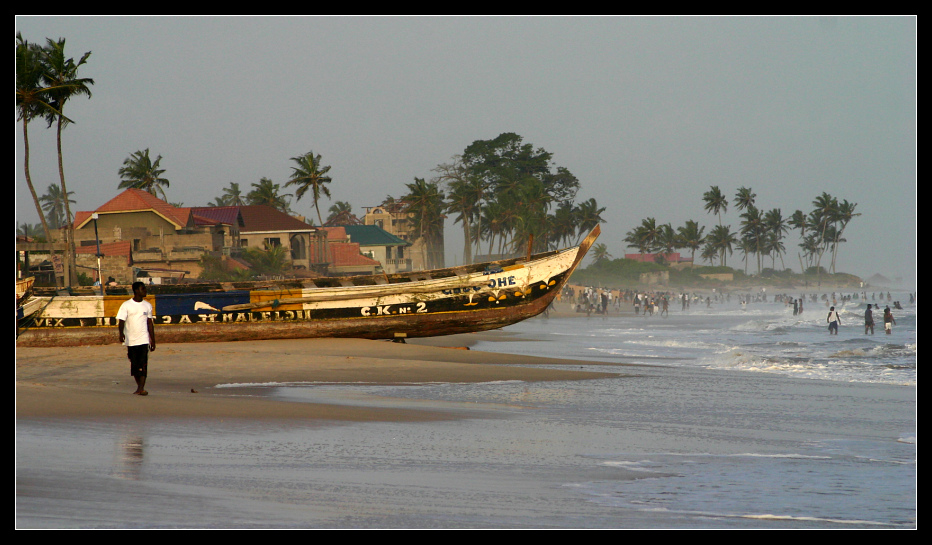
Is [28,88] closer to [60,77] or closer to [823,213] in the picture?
[60,77]

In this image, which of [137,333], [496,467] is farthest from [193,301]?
[496,467]

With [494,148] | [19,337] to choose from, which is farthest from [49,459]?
[494,148]

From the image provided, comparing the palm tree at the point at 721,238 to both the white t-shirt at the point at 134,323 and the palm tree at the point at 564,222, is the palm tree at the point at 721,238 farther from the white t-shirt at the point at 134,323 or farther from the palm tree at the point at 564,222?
the white t-shirt at the point at 134,323

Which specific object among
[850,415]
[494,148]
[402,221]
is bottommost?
[850,415]

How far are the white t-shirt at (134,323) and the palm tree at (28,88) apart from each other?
29020mm

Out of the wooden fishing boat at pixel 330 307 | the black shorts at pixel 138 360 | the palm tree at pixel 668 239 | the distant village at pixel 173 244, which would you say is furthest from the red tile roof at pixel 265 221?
the palm tree at pixel 668 239

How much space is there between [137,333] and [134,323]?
0.13m

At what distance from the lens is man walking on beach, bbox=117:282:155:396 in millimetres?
10242

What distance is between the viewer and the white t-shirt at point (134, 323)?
406 inches

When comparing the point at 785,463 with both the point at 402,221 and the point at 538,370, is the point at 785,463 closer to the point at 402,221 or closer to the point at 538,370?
the point at 538,370

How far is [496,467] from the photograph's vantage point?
6664mm

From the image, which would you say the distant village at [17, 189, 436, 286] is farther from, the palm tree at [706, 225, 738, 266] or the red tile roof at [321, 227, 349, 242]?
the palm tree at [706, 225, 738, 266]
